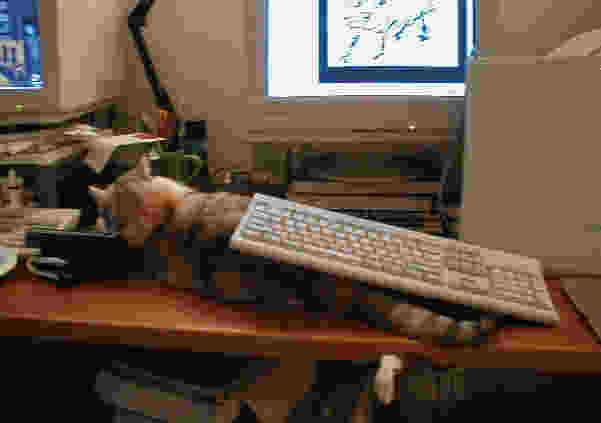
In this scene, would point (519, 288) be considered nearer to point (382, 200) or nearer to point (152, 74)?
point (382, 200)

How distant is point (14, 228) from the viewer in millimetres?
721

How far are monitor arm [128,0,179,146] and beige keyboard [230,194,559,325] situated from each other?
19.2 inches

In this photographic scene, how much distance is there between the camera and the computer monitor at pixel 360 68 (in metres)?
0.79

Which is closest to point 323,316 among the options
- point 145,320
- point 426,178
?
point 145,320

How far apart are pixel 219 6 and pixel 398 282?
33.5 inches

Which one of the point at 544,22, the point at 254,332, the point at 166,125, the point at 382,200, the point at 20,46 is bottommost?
the point at 254,332

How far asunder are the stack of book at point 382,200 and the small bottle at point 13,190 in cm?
41

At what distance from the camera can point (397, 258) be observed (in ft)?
1.89

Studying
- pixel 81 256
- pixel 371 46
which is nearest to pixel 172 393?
pixel 81 256

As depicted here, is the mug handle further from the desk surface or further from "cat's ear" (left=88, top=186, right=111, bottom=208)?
the desk surface

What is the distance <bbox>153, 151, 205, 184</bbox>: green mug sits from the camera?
93cm

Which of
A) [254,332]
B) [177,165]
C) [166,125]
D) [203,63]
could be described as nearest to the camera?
[254,332]

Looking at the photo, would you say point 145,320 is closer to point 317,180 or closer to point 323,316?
point 323,316

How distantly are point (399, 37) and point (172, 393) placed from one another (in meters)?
0.60
